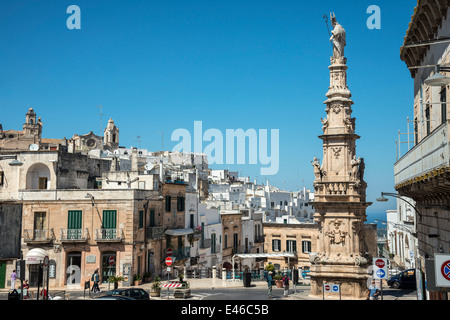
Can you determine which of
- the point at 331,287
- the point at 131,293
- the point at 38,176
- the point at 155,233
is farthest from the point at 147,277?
the point at 331,287

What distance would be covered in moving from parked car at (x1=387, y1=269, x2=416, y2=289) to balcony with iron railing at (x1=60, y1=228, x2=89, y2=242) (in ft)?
66.9

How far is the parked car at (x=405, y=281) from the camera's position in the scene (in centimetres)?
2803

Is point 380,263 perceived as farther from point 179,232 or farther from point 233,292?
point 179,232

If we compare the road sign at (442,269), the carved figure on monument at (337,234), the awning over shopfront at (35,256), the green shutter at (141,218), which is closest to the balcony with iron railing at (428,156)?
the road sign at (442,269)

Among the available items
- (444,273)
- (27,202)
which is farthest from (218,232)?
(444,273)

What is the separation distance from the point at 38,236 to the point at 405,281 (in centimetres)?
2458

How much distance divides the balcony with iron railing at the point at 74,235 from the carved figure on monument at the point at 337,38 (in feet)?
68.3

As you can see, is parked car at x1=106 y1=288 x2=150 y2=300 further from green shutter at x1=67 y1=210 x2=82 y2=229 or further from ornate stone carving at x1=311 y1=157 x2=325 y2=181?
green shutter at x1=67 y1=210 x2=82 y2=229

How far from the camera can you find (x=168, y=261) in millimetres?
26578

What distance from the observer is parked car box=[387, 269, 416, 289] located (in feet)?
92.0

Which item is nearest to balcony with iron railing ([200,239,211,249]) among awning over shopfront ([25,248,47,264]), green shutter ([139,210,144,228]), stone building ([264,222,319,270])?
green shutter ([139,210,144,228])

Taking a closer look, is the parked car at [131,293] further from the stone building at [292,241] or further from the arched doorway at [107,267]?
the stone building at [292,241]

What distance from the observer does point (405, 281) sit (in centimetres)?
2825
